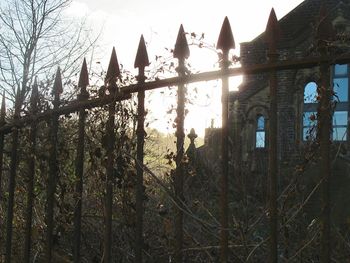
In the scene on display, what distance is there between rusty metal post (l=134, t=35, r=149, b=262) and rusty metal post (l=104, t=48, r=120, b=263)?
0.21 meters

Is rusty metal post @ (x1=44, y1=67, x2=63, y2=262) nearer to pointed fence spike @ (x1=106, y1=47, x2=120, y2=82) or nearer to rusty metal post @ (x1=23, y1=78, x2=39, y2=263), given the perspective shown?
rusty metal post @ (x1=23, y1=78, x2=39, y2=263)

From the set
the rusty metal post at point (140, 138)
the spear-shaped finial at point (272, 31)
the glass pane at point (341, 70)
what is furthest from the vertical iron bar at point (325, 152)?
the glass pane at point (341, 70)

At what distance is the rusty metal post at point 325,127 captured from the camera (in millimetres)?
2045

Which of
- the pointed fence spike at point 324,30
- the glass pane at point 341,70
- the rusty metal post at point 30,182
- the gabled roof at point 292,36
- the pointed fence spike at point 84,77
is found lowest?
the rusty metal post at point 30,182

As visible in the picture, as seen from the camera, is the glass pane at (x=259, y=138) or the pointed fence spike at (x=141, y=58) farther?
the glass pane at (x=259, y=138)

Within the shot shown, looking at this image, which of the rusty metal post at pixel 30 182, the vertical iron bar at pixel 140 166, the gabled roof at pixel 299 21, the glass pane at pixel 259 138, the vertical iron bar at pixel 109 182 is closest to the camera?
the vertical iron bar at pixel 140 166

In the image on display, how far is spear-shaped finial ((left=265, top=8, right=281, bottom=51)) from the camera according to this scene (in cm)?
221

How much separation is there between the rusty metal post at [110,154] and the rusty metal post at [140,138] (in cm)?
21

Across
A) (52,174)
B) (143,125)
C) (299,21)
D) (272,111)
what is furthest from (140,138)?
(299,21)

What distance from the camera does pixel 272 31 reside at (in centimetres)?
221

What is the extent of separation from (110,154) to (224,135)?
0.82m

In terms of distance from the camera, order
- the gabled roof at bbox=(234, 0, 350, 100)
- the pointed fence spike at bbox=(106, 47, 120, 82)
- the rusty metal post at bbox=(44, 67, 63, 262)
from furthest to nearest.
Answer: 1. the gabled roof at bbox=(234, 0, 350, 100)
2. the rusty metal post at bbox=(44, 67, 63, 262)
3. the pointed fence spike at bbox=(106, 47, 120, 82)

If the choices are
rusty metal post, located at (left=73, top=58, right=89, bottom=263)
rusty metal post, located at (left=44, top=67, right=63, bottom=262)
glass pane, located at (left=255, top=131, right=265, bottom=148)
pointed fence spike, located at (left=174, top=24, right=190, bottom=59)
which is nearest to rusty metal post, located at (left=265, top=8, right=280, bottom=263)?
pointed fence spike, located at (left=174, top=24, right=190, bottom=59)

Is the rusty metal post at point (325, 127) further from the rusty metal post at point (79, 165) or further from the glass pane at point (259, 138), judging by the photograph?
the glass pane at point (259, 138)
